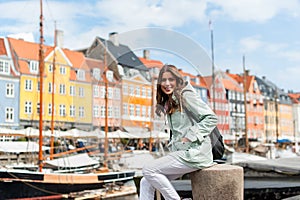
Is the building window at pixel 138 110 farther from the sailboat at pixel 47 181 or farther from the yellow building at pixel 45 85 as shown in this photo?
the yellow building at pixel 45 85

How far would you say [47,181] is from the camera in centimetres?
2092

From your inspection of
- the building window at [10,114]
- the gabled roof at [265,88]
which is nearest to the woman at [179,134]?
the building window at [10,114]

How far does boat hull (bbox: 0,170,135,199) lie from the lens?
20.0m

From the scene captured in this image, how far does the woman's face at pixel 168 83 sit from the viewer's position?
4148 millimetres

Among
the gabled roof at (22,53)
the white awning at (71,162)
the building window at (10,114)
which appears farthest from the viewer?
the gabled roof at (22,53)

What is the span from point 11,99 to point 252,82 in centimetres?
4757

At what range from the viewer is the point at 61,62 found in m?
43.9

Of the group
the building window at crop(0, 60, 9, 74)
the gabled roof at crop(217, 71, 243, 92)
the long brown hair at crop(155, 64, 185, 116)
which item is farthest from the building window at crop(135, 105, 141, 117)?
the building window at crop(0, 60, 9, 74)

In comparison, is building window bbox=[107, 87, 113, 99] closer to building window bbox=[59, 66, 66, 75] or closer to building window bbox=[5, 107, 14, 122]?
building window bbox=[5, 107, 14, 122]

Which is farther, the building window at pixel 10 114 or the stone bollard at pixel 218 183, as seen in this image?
the building window at pixel 10 114

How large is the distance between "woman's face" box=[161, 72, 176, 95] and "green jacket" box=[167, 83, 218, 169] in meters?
0.07

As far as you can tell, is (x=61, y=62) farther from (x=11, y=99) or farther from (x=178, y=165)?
(x=178, y=165)

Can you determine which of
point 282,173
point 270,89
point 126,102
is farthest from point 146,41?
point 270,89

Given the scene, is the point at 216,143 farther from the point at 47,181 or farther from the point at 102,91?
the point at 47,181
